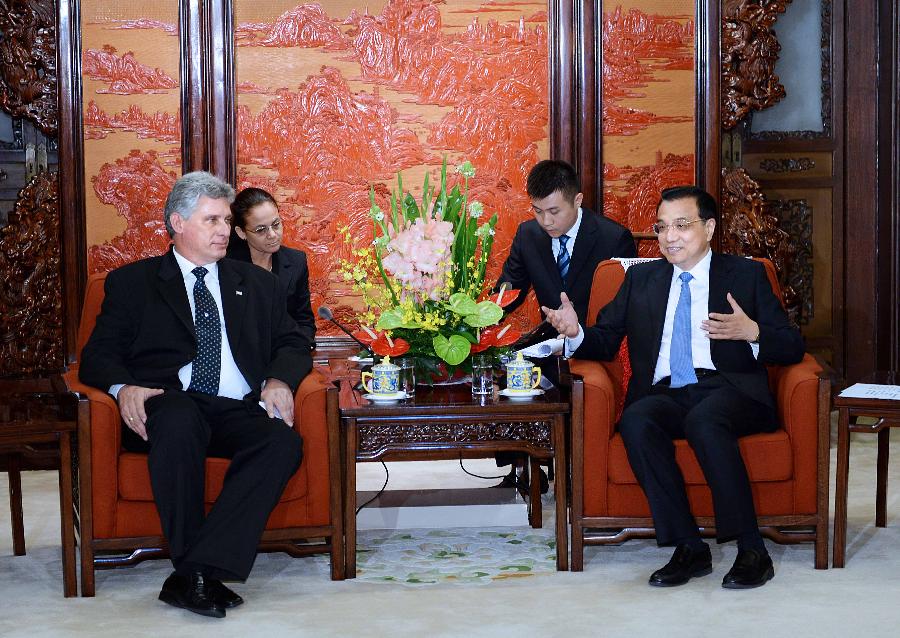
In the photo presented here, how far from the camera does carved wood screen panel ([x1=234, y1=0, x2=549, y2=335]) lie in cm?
513

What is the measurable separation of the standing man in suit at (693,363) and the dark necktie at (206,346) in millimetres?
995

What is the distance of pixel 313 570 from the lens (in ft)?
11.0

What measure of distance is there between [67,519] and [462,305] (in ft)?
4.09

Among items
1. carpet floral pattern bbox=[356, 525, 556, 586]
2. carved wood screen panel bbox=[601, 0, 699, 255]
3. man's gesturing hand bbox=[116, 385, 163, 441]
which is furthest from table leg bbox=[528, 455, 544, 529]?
carved wood screen panel bbox=[601, 0, 699, 255]

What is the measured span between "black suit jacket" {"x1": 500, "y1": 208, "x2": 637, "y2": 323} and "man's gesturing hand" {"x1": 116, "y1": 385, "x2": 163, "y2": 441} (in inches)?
62.8

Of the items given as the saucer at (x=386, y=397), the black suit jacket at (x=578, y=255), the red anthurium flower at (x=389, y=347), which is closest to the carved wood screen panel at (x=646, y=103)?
the black suit jacket at (x=578, y=255)

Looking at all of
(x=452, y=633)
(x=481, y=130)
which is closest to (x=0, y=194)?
(x=481, y=130)

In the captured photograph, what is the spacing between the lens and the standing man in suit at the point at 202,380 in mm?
2998

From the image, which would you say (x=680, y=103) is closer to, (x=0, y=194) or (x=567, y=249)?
(x=567, y=249)

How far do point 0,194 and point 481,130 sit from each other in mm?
2141

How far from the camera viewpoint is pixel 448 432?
10.7 ft

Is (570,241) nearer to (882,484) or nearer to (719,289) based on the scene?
(719,289)

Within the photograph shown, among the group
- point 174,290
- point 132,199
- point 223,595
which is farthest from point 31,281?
point 223,595

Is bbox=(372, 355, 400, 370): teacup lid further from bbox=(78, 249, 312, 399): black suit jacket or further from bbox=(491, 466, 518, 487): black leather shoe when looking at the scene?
bbox=(491, 466, 518, 487): black leather shoe
